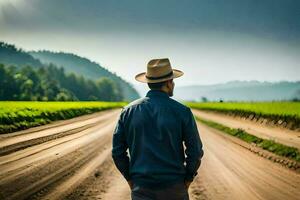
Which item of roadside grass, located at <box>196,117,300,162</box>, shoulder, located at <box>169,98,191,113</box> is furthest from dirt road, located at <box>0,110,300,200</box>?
shoulder, located at <box>169,98,191,113</box>

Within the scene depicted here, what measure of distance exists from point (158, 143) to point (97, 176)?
6.94 metres

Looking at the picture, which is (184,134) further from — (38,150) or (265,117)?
(265,117)

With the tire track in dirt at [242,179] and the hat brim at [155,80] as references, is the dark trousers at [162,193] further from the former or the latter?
the tire track in dirt at [242,179]

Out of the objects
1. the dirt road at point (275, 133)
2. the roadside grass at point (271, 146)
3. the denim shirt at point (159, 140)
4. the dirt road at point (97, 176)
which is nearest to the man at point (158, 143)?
the denim shirt at point (159, 140)

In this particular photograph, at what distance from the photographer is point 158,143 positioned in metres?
3.67

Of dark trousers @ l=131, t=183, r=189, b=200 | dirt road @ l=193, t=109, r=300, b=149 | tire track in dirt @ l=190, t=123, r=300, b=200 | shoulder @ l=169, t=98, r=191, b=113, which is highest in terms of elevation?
shoulder @ l=169, t=98, r=191, b=113

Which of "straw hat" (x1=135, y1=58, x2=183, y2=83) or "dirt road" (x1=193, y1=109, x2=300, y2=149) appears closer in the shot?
"straw hat" (x1=135, y1=58, x2=183, y2=83)

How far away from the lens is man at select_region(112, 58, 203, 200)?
11.9 ft

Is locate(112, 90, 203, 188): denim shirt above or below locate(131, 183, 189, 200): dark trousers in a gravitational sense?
above

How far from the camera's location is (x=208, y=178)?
10.4 meters

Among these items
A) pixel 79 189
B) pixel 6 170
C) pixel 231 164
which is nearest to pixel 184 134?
pixel 79 189

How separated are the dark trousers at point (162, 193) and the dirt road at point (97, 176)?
15.5ft

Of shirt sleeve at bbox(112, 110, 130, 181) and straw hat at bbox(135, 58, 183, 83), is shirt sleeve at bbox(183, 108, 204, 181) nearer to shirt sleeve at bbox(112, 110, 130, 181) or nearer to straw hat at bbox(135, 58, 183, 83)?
straw hat at bbox(135, 58, 183, 83)

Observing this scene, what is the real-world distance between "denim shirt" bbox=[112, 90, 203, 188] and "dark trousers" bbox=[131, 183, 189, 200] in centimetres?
4
